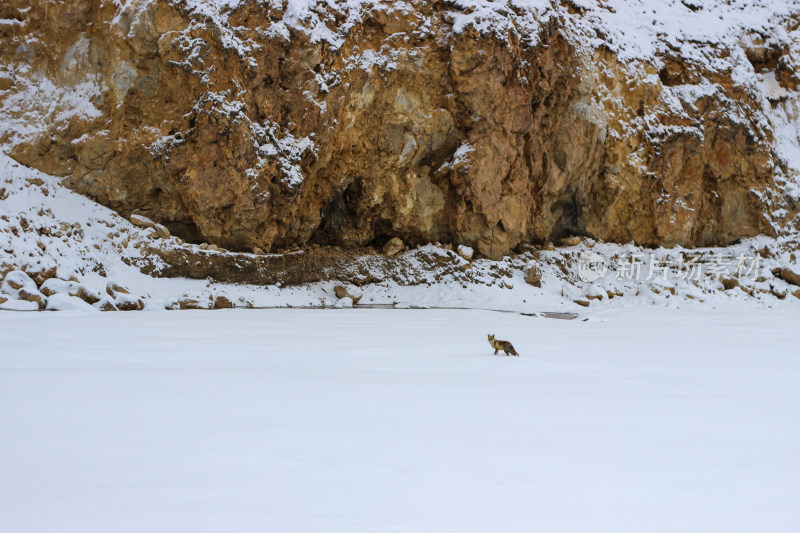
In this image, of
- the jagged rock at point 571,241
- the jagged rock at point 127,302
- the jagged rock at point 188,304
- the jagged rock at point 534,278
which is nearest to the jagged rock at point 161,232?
the jagged rock at point 188,304

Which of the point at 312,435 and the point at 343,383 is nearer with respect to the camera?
the point at 312,435

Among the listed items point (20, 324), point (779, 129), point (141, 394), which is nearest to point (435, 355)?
point (141, 394)

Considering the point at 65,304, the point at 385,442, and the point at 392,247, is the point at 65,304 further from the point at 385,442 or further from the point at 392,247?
the point at 385,442

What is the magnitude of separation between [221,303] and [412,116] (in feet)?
26.5

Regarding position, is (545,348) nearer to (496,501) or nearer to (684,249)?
(496,501)

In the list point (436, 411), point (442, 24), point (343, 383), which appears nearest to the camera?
point (436, 411)

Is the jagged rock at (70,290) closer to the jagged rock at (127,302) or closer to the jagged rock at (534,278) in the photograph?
the jagged rock at (127,302)

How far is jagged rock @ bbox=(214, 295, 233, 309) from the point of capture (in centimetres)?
1477

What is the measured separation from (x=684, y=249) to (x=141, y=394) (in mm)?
21892

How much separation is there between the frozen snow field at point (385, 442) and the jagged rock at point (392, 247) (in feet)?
41.9

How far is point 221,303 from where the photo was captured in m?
14.8

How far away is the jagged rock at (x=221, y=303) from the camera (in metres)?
14.8

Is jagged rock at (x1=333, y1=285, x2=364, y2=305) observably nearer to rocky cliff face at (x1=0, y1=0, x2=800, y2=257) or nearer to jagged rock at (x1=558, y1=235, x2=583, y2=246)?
rocky cliff face at (x1=0, y1=0, x2=800, y2=257)

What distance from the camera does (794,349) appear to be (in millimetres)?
8328
